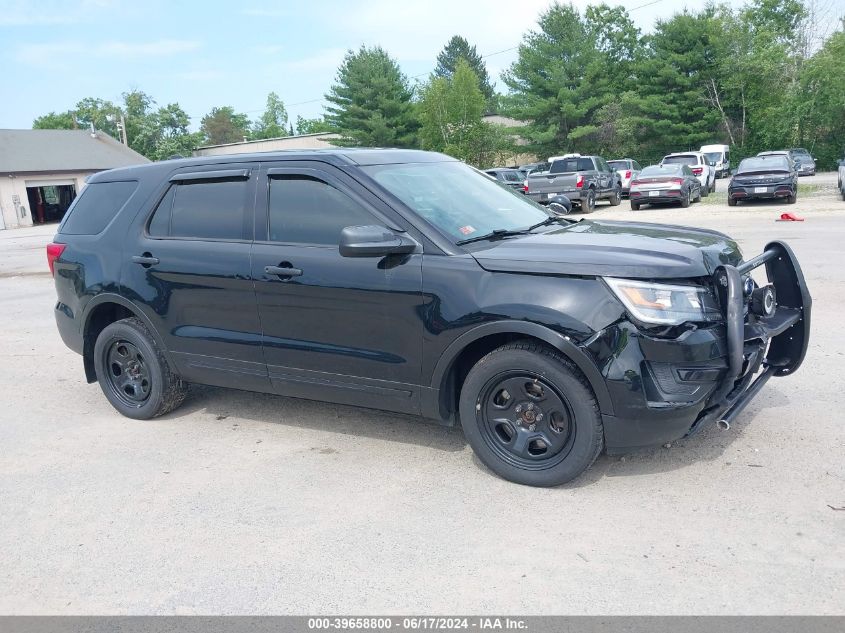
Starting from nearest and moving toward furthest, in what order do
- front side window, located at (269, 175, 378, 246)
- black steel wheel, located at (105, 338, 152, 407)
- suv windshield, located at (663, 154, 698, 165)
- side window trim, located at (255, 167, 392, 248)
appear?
side window trim, located at (255, 167, 392, 248), front side window, located at (269, 175, 378, 246), black steel wheel, located at (105, 338, 152, 407), suv windshield, located at (663, 154, 698, 165)

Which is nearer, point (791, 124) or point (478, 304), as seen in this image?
point (478, 304)

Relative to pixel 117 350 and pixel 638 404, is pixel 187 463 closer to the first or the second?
pixel 117 350

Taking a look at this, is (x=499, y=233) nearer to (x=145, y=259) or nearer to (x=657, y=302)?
(x=657, y=302)

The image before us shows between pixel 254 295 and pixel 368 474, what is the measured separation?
1367 mm

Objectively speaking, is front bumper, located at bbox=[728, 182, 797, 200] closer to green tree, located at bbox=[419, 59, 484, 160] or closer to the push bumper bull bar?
the push bumper bull bar

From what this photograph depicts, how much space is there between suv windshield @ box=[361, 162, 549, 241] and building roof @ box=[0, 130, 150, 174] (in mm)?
42731

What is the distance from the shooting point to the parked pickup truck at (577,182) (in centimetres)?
2253

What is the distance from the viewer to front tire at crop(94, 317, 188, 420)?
5.37m

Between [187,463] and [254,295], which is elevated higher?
[254,295]

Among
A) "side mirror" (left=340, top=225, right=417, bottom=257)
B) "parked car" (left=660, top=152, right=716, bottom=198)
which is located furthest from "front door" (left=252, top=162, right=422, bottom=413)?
"parked car" (left=660, top=152, right=716, bottom=198)

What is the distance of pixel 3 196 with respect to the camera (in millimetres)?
42188

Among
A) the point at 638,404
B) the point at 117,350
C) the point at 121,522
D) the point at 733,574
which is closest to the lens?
the point at 733,574

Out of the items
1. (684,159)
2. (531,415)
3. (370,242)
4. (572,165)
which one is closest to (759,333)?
(531,415)
